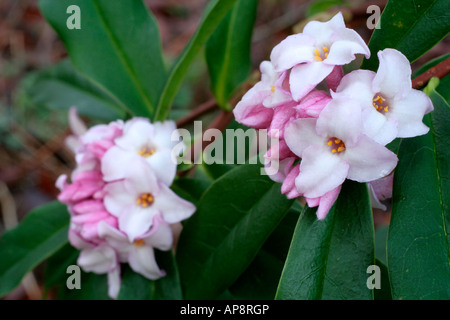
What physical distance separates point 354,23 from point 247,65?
85 centimetres

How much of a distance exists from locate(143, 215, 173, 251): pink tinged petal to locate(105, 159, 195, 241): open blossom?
1 cm

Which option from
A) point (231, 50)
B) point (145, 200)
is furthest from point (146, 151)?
point (231, 50)

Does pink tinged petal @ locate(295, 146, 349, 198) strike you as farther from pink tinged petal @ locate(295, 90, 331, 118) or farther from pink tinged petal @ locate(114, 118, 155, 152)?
pink tinged petal @ locate(114, 118, 155, 152)

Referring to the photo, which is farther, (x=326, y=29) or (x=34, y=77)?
(x=34, y=77)

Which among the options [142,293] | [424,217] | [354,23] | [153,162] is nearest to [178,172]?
[153,162]

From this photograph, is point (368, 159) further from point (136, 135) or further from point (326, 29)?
point (136, 135)

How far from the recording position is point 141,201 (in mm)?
879

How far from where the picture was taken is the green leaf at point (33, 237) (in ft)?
3.78

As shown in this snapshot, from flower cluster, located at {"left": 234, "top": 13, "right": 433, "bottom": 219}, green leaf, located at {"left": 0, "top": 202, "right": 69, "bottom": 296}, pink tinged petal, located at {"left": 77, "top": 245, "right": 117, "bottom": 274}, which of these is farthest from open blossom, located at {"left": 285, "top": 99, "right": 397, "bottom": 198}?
green leaf, located at {"left": 0, "top": 202, "right": 69, "bottom": 296}

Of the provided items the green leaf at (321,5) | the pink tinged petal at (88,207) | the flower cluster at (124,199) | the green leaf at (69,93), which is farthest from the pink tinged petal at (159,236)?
the green leaf at (321,5)

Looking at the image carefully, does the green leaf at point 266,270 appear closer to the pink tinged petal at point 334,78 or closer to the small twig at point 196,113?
the pink tinged petal at point 334,78

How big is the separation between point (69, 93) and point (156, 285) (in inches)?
34.0

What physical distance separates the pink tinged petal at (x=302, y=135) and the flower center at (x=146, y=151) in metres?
0.36
